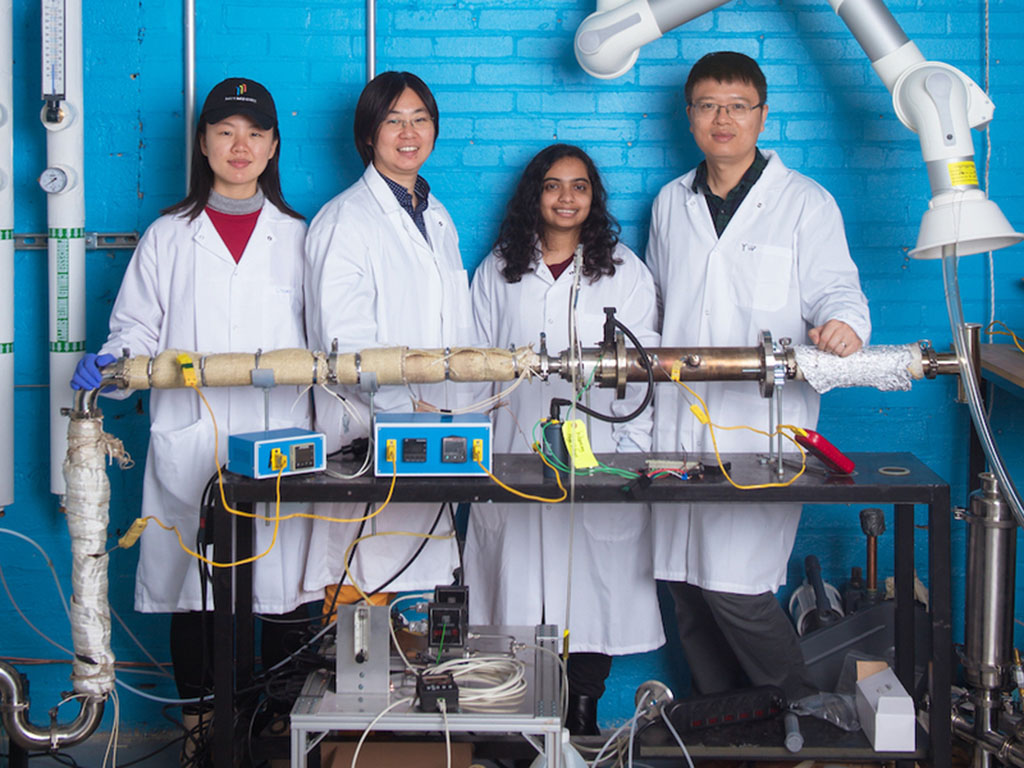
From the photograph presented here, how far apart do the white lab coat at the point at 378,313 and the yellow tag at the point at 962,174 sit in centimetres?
117

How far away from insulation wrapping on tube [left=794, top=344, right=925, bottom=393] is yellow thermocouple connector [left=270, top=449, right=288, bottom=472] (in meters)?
1.08

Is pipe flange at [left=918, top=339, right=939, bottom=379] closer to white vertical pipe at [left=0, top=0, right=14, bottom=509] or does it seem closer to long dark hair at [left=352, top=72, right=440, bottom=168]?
long dark hair at [left=352, top=72, right=440, bottom=168]

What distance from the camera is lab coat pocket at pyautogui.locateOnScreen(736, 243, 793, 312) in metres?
2.41

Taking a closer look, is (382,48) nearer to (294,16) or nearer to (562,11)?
(294,16)

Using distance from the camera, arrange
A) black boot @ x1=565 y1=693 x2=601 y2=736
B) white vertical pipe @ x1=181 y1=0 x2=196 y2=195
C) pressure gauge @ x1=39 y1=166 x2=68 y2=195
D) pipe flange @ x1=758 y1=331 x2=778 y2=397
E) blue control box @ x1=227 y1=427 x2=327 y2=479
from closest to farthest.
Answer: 1. blue control box @ x1=227 y1=427 x2=327 y2=479
2. pipe flange @ x1=758 y1=331 x2=778 y2=397
3. black boot @ x1=565 y1=693 x2=601 y2=736
4. pressure gauge @ x1=39 y1=166 x2=68 y2=195
5. white vertical pipe @ x1=181 y1=0 x2=196 y2=195

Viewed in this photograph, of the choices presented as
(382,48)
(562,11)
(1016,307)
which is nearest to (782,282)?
(1016,307)

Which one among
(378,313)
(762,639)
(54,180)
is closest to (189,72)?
(54,180)

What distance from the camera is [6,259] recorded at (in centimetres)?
253

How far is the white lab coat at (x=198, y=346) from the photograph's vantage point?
2346 millimetres

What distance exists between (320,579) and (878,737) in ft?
4.26

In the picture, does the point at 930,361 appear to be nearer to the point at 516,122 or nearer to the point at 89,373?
the point at 516,122

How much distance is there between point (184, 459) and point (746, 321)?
138cm

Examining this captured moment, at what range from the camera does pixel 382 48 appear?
2.71 m

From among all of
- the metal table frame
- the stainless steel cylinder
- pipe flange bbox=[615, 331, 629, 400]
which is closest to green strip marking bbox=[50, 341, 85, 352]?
the metal table frame
